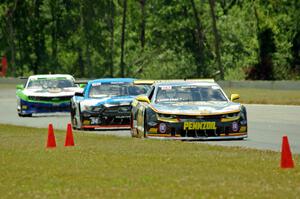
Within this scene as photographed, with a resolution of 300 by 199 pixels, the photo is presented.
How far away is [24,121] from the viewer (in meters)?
33.8

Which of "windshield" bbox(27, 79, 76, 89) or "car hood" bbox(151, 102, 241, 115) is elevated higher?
"car hood" bbox(151, 102, 241, 115)

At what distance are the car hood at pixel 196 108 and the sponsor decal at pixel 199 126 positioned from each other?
0.20 metres

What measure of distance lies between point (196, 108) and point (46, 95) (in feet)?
49.8

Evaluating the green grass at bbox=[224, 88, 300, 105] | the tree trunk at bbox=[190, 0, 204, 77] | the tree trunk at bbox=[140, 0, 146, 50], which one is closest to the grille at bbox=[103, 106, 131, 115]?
the green grass at bbox=[224, 88, 300, 105]

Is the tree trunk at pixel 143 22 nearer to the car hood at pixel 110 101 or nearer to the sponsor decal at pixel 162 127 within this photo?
the car hood at pixel 110 101

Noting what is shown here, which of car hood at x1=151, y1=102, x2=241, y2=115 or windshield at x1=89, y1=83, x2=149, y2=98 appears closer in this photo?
car hood at x1=151, y1=102, x2=241, y2=115

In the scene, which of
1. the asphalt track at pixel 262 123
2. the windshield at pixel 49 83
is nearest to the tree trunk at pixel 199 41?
the asphalt track at pixel 262 123

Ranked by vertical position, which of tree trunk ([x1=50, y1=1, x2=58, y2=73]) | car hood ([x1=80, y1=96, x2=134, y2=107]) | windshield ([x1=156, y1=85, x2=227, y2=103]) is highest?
windshield ([x1=156, y1=85, x2=227, y2=103])

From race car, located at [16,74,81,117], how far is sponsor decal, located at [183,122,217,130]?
49.2 feet

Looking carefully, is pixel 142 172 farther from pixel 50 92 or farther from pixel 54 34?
pixel 54 34

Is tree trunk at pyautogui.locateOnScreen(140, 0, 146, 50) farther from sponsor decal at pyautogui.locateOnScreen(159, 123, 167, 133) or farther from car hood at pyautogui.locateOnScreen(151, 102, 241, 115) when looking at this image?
sponsor decal at pyautogui.locateOnScreen(159, 123, 167, 133)

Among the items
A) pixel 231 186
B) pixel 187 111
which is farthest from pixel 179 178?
pixel 187 111

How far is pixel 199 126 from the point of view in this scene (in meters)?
20.9

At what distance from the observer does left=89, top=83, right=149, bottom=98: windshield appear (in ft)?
90.5
